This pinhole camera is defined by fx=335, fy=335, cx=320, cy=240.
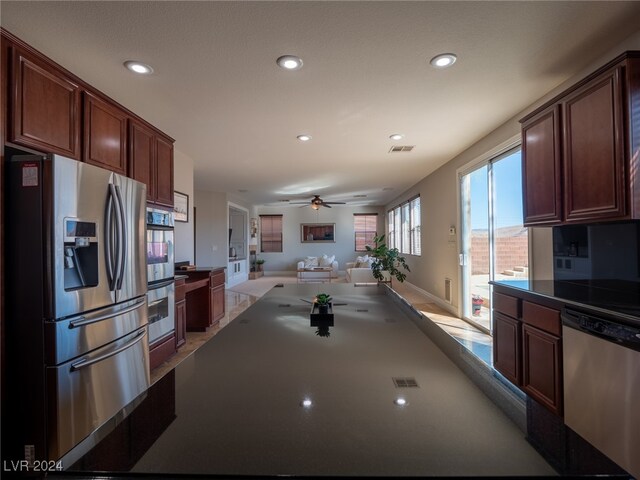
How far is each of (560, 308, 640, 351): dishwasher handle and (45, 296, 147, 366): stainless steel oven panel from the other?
9.38ft

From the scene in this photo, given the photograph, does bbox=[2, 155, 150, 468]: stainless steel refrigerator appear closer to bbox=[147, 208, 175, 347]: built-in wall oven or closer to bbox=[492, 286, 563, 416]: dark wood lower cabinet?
bbox=[147, 208, 175, 347]: built-in wall oven

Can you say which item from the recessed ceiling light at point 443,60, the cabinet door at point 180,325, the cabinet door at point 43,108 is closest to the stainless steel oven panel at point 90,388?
the cabinet door at point 180,325

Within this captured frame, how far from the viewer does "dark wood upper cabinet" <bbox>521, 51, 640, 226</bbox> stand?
186cm

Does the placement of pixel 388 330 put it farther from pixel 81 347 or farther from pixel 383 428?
pixel 81 347

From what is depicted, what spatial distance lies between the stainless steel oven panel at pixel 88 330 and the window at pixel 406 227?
257 inches

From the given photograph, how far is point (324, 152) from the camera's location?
481 centimetres

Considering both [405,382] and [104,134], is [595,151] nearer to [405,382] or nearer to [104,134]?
[405,382]

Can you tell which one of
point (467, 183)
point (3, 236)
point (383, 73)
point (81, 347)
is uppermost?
point (383, 73)

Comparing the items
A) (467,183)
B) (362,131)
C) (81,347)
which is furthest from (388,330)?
(467,183)

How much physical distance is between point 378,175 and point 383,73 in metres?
4.18

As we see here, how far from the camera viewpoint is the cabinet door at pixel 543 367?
6.51 feet

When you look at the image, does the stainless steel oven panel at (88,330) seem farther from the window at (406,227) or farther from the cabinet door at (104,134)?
the window at (406,227)

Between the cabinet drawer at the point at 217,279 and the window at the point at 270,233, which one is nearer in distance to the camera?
the cabinet drawer at the point at 217,279

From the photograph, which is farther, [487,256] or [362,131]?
[487,256]
